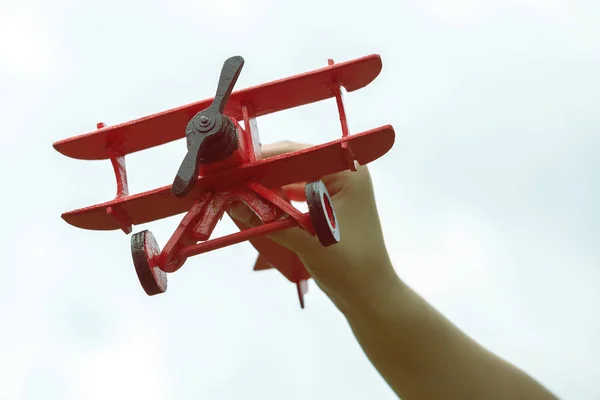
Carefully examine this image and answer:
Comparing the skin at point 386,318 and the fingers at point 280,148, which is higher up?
the fingers at point 280,148

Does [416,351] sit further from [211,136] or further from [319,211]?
[211,136]

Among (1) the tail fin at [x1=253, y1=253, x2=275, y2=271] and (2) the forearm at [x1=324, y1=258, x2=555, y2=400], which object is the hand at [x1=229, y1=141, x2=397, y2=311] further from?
(1) the tail fin at [x1=253, y1=253, x2=275, y2=271]

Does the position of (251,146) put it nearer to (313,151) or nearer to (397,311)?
(313,151)

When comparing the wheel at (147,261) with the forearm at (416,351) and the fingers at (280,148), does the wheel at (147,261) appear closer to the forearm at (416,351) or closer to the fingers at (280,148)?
the fingers at (280,148)

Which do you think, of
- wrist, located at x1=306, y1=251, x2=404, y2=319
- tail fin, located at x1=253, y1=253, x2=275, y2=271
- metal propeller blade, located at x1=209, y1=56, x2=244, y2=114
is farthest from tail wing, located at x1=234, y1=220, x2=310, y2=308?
metal propeller blade, located at x1=209, y1=56, x2=244, y2=114

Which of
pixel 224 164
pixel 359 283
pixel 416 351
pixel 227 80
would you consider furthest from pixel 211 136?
pixel 416 351

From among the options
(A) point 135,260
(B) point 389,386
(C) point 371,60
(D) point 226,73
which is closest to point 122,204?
(A) point 135,260

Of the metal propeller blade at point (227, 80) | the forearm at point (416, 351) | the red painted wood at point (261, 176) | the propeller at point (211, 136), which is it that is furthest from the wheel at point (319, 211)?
the forearm at point (416, 351)
